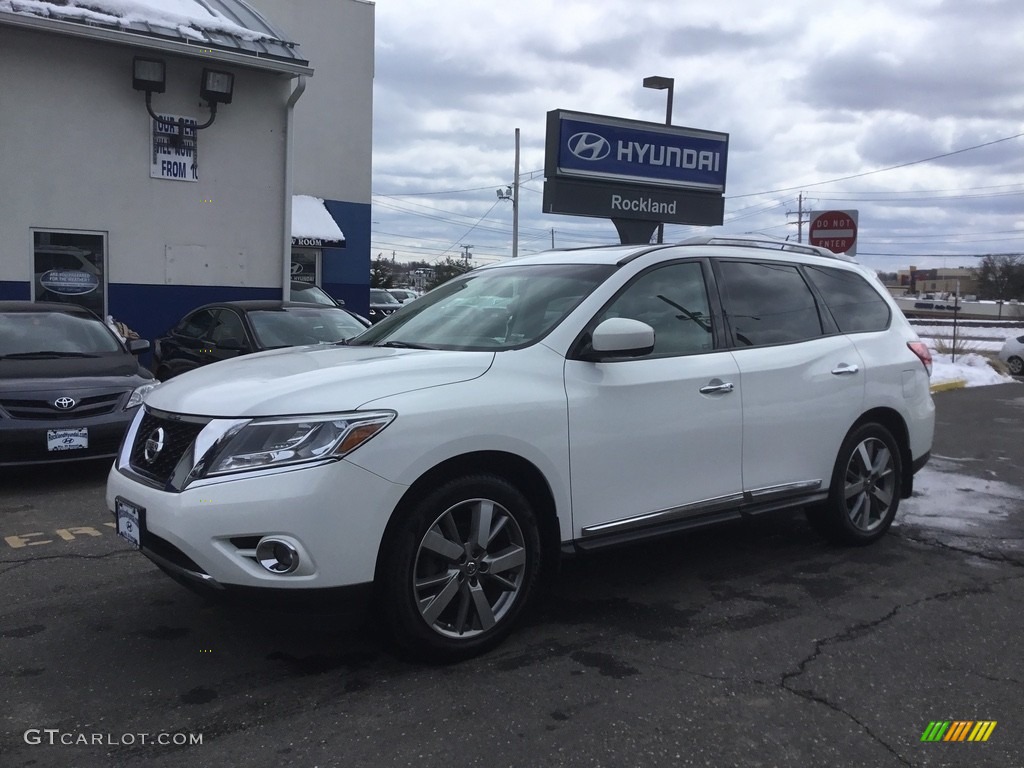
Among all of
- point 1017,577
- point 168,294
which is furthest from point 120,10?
point 1017,577

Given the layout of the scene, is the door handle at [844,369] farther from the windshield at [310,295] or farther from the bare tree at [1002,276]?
the bare tree at [1002,276]

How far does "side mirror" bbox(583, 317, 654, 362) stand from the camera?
3996 millimetres

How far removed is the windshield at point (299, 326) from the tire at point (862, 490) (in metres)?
5.55

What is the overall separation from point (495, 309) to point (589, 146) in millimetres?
10075

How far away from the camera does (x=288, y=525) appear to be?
10.8 feet

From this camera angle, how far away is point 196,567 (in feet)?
11.1

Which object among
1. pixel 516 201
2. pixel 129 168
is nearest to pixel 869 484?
pixel 129 168

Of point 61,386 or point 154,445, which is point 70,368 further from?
point 154,445

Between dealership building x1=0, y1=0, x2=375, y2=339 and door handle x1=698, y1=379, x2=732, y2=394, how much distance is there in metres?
11.6

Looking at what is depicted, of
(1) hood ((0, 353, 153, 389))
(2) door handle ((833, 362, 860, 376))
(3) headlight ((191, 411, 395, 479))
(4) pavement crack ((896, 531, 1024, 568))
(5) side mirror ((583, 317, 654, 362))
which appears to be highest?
(5) side mirror ((583, 317, 654, 362))

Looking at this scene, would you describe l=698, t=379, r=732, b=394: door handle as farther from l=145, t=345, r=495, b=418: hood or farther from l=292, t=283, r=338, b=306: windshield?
l=292, t=283, r=338, b=306: windshield

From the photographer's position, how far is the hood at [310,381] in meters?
3.46

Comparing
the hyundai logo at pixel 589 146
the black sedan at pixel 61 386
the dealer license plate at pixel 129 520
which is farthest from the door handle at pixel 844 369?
the hyundai logo at pixel 589 146

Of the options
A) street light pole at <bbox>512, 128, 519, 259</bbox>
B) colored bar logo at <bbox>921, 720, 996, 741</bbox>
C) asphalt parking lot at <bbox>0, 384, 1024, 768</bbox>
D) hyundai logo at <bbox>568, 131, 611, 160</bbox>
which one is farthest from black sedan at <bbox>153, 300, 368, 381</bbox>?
street light pole at <bbox>512, 128, 519, 259</bbox>
